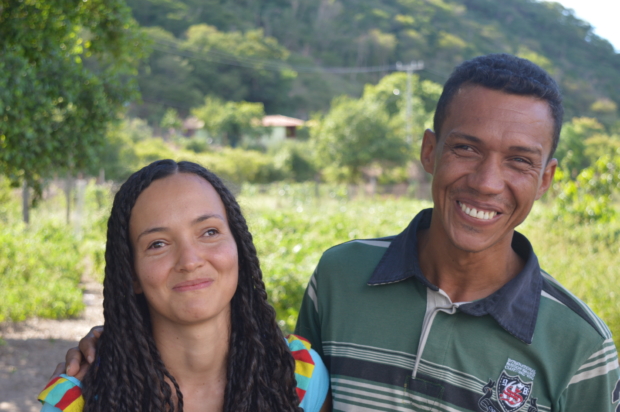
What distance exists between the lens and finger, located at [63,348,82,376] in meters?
1.74

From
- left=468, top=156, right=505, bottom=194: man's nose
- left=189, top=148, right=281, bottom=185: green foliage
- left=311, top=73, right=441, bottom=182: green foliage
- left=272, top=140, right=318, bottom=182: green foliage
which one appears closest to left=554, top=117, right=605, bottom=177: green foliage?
left=311, top=73, right=441, bottom=182: green foliage

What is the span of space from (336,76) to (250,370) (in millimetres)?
75294

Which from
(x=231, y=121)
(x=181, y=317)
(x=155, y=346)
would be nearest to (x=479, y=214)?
(x=181, y=317)

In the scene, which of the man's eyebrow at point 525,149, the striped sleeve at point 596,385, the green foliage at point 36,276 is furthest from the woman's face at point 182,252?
the green foliage at point 36,276

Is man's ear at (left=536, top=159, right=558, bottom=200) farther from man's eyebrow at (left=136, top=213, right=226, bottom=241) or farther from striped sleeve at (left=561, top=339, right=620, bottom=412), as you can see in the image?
man's eyebrow at (left=136, top=213, right=226, bottom=241)

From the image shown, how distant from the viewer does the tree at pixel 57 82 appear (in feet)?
17.3

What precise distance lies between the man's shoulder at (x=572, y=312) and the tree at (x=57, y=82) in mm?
4578

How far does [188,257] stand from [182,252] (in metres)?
0.03

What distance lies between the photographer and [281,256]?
8.83 metres

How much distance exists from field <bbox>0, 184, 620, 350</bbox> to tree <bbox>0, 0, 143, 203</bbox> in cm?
79

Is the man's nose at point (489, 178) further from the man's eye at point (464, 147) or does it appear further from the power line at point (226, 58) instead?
the power line at point (226, 58)

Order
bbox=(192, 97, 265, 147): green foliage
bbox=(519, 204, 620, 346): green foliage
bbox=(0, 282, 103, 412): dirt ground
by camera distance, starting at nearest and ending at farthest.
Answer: bbox=(0, 282, 103, 412): dirt ground, bbox=(519, 204, 620, 346): green foliage, bbox=(192, 97, 265, 147): green foliage

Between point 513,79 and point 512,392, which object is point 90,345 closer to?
point 512,392

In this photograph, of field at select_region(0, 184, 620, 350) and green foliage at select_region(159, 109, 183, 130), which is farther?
green foliage at select_region(159, 109, 183, 130)
